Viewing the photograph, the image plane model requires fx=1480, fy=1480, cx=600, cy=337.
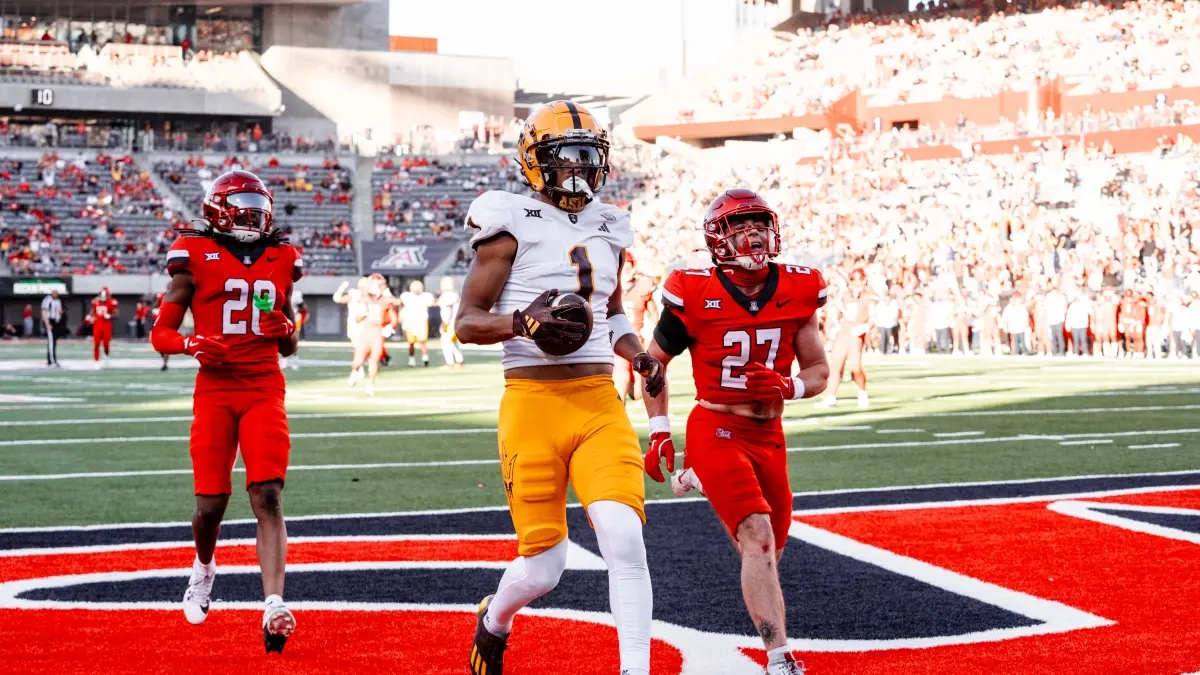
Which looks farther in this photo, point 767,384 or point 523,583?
point 767,384

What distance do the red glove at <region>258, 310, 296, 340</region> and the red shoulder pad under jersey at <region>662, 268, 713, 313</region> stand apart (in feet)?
5.13

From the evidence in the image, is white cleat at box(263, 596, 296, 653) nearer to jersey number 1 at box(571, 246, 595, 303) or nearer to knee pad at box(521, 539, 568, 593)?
knee pad at box(521, 539, 568, 593)

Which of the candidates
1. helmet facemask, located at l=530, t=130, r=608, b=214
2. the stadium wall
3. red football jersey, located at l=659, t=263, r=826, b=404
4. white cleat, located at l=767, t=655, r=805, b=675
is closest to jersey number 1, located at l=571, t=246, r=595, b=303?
helmet facemask, located at l=530, t=130, r=608, b=214

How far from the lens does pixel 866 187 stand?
132 ft

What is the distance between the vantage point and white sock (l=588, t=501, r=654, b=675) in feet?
14.4

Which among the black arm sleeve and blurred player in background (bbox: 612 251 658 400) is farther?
blurred player in background (bbox: 612 251 658 400)

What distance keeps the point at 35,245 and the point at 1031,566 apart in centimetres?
4631

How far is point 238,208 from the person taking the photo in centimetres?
582

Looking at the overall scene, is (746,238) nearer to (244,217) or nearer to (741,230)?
(741,230)

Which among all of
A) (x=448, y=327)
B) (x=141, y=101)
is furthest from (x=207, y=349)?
(x=141, y=101)

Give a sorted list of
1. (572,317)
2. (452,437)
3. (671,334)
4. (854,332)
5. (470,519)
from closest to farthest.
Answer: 1. (572,317)
2. (671,334)
3. (470,519)
4. (452,437)
5. (854,332)

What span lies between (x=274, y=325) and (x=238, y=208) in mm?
483

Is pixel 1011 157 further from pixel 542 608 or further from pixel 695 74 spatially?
pixel 542 608

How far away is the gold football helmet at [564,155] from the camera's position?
4.80m
